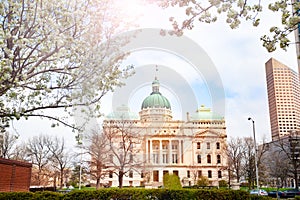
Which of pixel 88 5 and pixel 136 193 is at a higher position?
pixel 88 5

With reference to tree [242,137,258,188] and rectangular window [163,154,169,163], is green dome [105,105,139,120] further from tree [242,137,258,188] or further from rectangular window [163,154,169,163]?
tree [242,137,258,188]

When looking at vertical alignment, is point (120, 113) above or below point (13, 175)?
above

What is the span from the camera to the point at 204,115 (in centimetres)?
9450

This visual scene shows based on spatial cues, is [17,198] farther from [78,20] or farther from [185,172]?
[185,172]

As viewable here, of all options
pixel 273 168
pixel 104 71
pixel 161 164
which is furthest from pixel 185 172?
pixel 104 71

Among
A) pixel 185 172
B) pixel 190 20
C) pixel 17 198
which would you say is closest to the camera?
pixel 190 20

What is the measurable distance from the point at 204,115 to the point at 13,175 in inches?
3045

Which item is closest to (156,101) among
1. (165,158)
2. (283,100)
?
(165,158)

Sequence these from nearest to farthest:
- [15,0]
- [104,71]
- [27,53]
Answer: [15,0] < [27,53] < [104,71]

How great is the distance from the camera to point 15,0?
824cm

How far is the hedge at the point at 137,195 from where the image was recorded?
17.1 metres

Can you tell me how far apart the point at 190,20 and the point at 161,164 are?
80.4m

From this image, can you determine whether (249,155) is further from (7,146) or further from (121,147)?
(7,146)

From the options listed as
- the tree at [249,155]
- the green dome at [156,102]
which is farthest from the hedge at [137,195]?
the green dome at [156,102]
